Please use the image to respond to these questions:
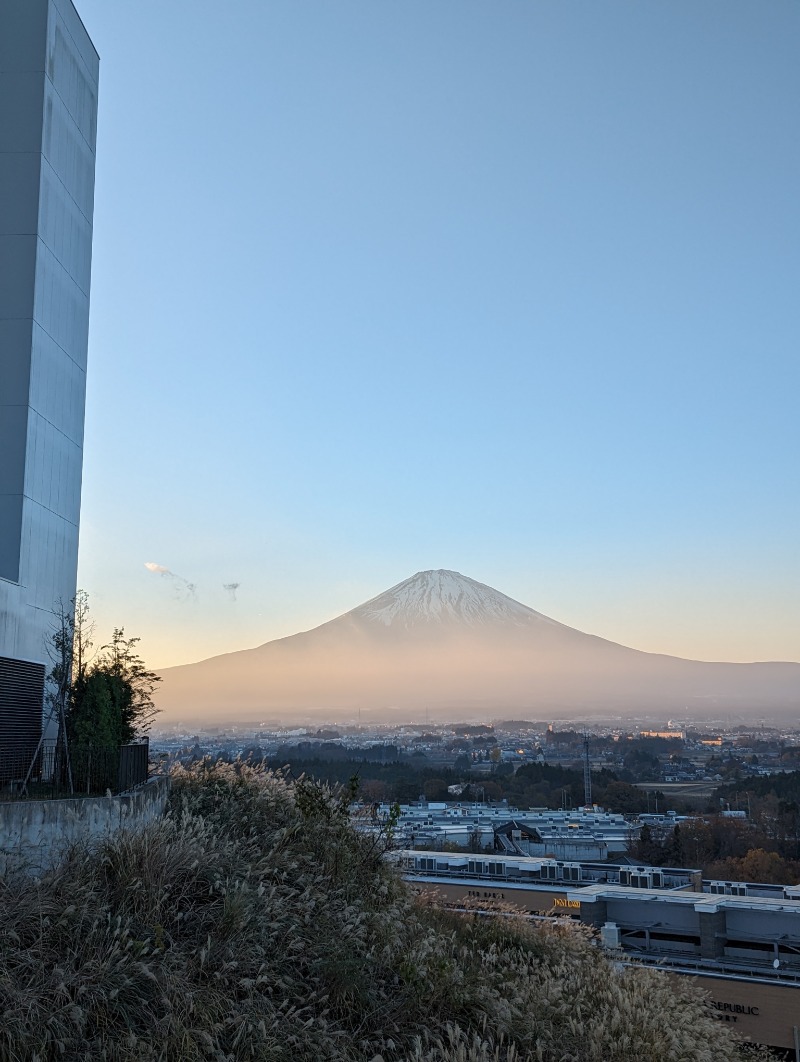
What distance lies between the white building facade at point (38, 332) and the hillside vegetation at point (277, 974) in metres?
6.48

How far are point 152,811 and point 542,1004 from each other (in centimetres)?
537

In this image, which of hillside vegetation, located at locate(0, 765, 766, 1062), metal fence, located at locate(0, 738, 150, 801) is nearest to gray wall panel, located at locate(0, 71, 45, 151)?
metal fence, located at locate(0, 738, 150, 801)

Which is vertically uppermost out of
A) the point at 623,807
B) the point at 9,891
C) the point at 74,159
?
the point at 74,159

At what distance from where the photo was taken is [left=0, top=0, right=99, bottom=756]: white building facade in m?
18.4

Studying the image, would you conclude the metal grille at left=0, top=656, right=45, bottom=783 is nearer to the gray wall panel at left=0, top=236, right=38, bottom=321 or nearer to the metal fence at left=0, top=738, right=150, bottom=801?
the metal fence at left=0, top=738, right=150, bottom=801

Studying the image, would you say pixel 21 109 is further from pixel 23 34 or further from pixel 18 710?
pixel 18 710

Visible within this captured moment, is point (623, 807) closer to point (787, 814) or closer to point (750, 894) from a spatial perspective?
point (787, 814)

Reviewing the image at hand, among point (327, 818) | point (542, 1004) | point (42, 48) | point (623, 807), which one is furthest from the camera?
point (623, 807)

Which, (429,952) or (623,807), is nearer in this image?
(429,952)

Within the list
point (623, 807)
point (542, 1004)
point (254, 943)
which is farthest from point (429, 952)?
point (623, 807)

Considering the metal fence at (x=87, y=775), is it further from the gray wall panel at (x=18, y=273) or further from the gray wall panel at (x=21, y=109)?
the gray wall panel at (x=21, y=109)

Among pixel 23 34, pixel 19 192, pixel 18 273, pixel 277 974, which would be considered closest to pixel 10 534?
pixel 18 273

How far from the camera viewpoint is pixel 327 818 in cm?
1427

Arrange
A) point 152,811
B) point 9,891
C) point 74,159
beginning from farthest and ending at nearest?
point 74,159 → point 152,811 → point 9,891
